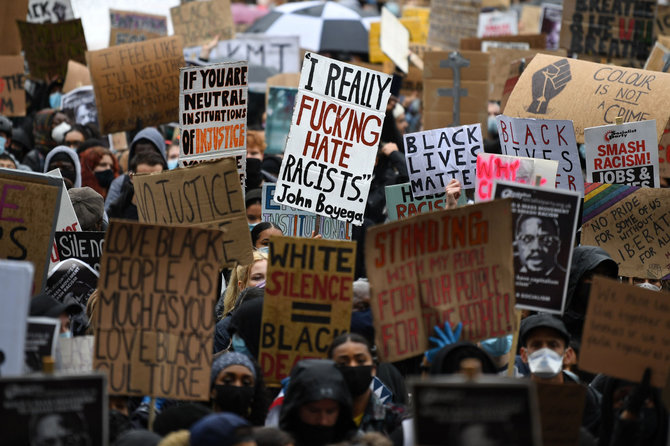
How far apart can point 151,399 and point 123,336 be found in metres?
0.32

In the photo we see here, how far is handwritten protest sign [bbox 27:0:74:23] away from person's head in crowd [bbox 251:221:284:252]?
816 cm

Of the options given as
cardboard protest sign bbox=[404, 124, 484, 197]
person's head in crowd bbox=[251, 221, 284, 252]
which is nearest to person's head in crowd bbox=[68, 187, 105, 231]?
person's head in crowd bbox=[251, 221, 284, 252]

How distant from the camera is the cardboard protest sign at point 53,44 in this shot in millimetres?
13906

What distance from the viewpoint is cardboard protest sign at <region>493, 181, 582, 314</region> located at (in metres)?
6.00

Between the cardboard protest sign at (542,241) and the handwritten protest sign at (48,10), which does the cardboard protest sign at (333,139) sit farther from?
the handwritten protest sign at (48,10)

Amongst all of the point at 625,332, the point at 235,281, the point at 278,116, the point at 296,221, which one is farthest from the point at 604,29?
the point at 625,332

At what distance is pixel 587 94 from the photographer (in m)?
9.10

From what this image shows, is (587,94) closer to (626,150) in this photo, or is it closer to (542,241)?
(626,150)

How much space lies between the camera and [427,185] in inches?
347

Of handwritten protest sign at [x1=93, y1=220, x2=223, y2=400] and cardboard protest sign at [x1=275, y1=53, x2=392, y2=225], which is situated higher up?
cardboard protest sign at [x1=275, y1=53, x2=392, y2=225]

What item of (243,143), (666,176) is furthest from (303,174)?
(666,176)

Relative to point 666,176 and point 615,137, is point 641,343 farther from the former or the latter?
point 666,176

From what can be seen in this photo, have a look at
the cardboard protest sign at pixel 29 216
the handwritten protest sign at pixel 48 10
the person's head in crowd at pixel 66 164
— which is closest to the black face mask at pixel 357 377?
the cardboard protest sign at pixel 29 216

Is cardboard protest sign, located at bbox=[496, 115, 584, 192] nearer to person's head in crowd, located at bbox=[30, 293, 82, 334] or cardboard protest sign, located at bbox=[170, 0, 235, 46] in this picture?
person's head in crowd, located at bbox=[30, 293, 82, 334]
